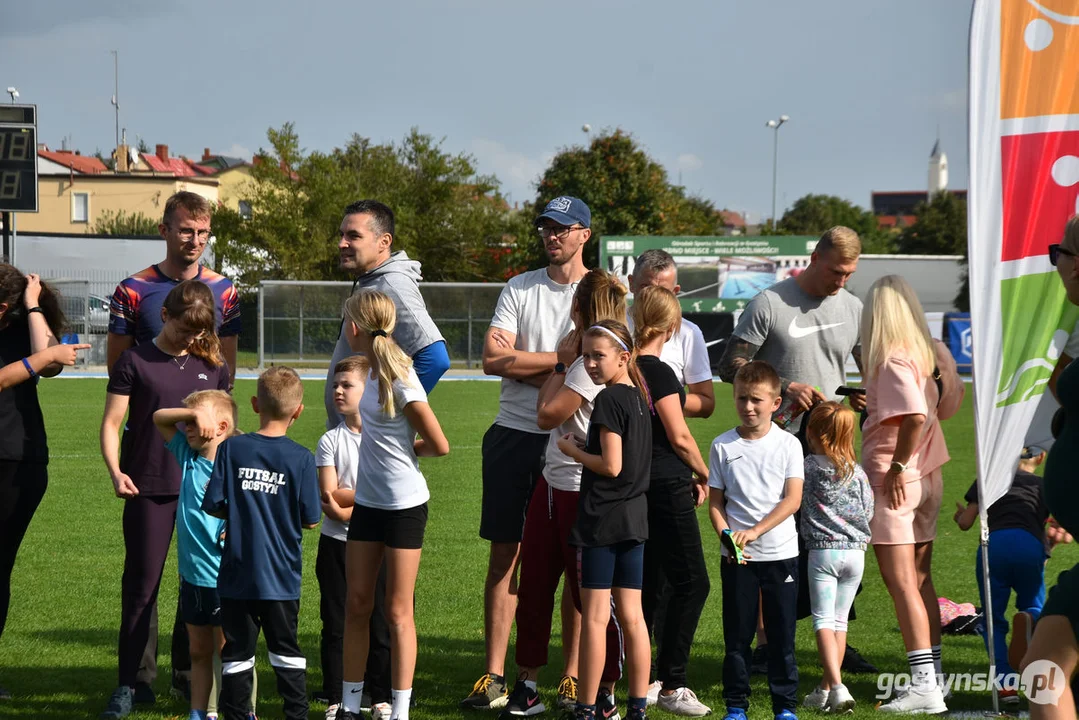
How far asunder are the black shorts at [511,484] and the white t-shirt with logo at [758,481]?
83 cm

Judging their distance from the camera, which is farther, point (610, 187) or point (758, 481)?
point (610, 187)

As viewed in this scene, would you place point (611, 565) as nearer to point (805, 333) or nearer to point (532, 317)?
point (532, 317)

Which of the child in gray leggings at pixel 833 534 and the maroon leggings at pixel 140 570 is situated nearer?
the maroon leggings at pixel 140 570

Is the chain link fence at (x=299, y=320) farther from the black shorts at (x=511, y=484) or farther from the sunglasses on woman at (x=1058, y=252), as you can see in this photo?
the sunglasses on woman at (x=1058, y=252)

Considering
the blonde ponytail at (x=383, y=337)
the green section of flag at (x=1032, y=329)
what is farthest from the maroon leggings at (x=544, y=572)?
the green section of flag at (x=1032, y=329)

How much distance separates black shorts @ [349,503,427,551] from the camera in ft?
14.6

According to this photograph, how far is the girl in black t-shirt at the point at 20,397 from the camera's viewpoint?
16.4 feet

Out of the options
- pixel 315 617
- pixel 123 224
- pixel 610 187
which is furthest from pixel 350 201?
pixel 315 617

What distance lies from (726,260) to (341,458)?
33886mm

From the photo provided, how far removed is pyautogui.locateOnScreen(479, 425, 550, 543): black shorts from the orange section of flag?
98.2 inches

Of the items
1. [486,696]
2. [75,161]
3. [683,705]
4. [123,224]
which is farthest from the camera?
[75,161]

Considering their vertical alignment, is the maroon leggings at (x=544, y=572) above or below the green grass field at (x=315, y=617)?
above

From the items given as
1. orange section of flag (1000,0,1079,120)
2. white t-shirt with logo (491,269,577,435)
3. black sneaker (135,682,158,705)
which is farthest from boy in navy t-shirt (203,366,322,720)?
orange section of flag (1000,0,1079,120)

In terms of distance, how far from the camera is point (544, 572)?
5.04 m
